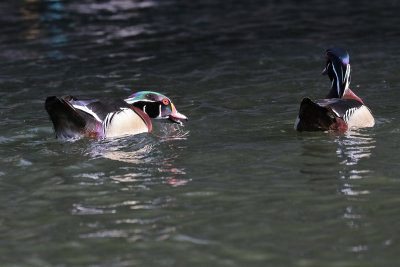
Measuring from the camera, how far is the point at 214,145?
9055 mm


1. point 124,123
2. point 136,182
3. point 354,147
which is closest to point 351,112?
point 354,147

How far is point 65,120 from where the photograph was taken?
9.27m

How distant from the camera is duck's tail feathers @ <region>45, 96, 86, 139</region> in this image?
9023 millimetres

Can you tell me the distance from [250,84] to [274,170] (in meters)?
5.31

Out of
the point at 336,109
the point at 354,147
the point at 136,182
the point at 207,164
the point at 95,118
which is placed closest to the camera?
the point at 136,182

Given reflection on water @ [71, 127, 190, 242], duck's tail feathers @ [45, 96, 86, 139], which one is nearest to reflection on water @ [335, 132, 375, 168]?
reflection on water @ [71, 127, 190, 242]

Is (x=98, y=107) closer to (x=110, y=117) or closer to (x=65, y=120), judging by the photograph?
(x=110, y=117)

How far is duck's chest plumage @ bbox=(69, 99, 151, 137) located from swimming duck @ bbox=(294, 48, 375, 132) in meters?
1.96

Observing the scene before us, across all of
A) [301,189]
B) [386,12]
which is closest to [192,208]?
[301,189]

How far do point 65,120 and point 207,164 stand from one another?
2.00 m

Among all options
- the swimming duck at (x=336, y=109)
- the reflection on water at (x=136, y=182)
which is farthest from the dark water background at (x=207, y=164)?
the swimming duck at (x=336, y=109)

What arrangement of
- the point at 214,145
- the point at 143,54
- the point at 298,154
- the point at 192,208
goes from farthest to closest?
the point at 143,54 < the point at 214,145 < the point at 298,154 < the point at 192,208

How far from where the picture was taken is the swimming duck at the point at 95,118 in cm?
917

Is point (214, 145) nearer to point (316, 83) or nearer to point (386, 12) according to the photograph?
point (316, 83)
